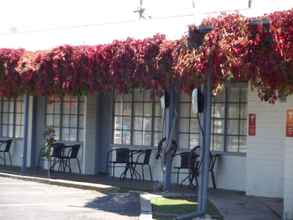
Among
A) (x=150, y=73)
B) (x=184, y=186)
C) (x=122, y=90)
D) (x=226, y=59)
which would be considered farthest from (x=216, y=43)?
(x=184, y=186)

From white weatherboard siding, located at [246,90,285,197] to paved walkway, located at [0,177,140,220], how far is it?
2.66 metres

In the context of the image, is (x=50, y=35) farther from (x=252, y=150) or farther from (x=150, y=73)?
(x=252, y=150)

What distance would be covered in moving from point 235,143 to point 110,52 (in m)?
3.71

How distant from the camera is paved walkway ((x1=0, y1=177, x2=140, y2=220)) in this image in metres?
11.9

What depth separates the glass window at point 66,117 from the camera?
64.3ft

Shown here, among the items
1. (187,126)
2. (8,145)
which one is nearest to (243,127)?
(187,126)

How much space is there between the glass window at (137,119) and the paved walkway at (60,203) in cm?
276

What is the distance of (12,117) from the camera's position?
2155 cm

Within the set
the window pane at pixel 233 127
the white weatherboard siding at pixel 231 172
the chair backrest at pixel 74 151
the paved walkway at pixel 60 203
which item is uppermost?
the window pane at pixel 233 127

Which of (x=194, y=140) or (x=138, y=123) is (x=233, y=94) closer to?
→ (x=194, y=140)

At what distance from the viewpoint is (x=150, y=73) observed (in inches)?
579

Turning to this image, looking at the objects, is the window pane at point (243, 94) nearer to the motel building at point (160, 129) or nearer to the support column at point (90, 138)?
the motel building at point (160, 129)

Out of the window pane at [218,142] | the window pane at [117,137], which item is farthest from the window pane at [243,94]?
the window pane at [117,137]

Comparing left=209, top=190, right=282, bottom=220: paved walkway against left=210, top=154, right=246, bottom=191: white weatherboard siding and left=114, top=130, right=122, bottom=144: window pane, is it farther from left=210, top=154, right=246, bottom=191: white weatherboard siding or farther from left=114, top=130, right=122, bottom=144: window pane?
left=114, top=130, right=122, bottom=144: window pane
